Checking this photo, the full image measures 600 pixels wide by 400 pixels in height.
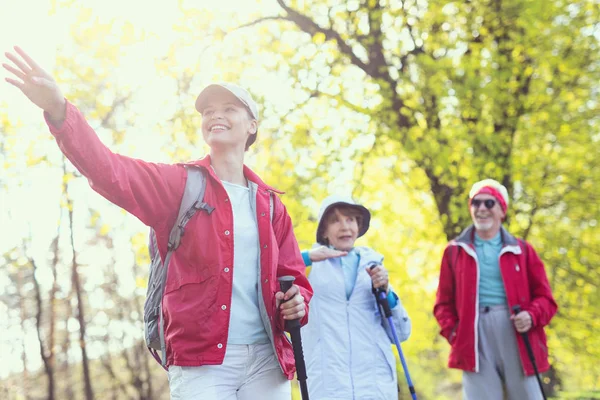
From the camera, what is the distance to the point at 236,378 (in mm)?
2756

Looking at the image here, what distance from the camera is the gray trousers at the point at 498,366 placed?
505 cm

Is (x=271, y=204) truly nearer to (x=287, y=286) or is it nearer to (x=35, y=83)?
(x=287, y=286)

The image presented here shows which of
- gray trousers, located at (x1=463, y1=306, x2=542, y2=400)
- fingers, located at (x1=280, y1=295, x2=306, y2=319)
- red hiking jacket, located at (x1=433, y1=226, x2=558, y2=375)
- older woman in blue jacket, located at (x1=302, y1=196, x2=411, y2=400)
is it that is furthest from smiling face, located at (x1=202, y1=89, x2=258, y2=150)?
gray trousers, located at (x1=463, y1=306, x2=542, y2=400)

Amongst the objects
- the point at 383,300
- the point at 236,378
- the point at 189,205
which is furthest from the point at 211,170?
the point at 383,300

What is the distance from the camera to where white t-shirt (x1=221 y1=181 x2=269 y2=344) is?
9.19 feet

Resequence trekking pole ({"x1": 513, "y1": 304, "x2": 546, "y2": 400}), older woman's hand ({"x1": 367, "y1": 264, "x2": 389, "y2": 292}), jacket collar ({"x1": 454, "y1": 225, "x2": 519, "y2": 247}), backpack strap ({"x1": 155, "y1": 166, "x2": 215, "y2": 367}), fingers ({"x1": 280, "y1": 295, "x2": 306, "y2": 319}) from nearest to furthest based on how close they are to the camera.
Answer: backpack strap ({"x1": 155, "y1": 166, "x2": 215, "y2": 367}) < fingers ({"x1": 280, "y1": 295, "x2": 306, "y2": 319}) < older woman's hand ({"x1": 367, "y1": 264, "x2": 389, "y2": 292}) < trekking pole ({"x1": 513, "y1": 304, "x2": 546, "y2": 400}) < jacket collar ({"x1": 454, "y1": 225, "x2": 519, "y2": 247})

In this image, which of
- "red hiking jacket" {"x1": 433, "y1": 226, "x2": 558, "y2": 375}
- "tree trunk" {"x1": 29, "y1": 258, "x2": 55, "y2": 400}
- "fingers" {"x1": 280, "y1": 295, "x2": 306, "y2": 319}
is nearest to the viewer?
"fingers" {"x1": 280, "y1": 295, "x2": 306, "y2": 319}

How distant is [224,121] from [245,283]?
0.77 m

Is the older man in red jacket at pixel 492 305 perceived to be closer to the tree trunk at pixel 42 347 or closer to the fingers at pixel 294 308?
the fingers at pixel 294 308

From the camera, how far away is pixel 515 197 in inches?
402

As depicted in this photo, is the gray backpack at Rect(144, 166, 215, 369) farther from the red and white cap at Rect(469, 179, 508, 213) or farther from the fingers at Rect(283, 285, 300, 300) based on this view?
the red and white cap at Rect(469, 179, 508, 213)

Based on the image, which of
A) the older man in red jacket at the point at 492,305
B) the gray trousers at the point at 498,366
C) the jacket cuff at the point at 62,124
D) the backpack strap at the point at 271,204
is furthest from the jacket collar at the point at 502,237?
the jacket cuff at the point at 62,124

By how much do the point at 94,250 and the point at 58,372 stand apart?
448 centimetres

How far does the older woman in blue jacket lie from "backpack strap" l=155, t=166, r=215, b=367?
70.8 inches
